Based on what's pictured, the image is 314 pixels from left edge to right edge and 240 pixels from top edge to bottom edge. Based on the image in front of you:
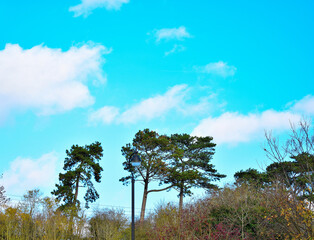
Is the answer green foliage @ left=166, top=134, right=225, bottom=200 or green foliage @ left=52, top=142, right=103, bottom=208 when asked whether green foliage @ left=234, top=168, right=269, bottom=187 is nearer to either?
green foliage @ left=166, top=134, right=225, bottom=200

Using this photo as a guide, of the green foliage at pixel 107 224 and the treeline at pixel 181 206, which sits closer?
the treeline at pixel 181 206

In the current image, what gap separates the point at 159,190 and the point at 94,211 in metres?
8.08

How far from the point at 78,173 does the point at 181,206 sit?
14.3 metres

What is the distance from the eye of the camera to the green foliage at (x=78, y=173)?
30281 mm

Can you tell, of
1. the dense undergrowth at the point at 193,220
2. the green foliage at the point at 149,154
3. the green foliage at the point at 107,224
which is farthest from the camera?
the green foliage at the point at 149,154

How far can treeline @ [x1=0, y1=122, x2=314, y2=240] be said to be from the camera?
1343 cm

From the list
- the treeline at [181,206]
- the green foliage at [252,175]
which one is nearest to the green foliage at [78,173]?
the treeline at [181,206]

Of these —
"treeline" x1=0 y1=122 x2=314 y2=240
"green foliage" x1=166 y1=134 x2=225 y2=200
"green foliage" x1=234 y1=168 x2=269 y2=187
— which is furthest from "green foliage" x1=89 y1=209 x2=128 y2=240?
"green foliage" x1=234 y1=168 x2=269 y2=187

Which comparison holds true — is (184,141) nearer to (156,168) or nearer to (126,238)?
(156,168)

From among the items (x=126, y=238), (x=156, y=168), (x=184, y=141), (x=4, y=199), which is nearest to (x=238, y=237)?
(x=126, y=238)

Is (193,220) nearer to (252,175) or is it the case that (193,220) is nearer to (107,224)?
(107,224)

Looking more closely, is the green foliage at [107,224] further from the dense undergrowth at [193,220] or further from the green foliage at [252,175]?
the green foliage at [252,175]

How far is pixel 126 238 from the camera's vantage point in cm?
2272

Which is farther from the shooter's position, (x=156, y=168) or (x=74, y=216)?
(x=156, y=168)
